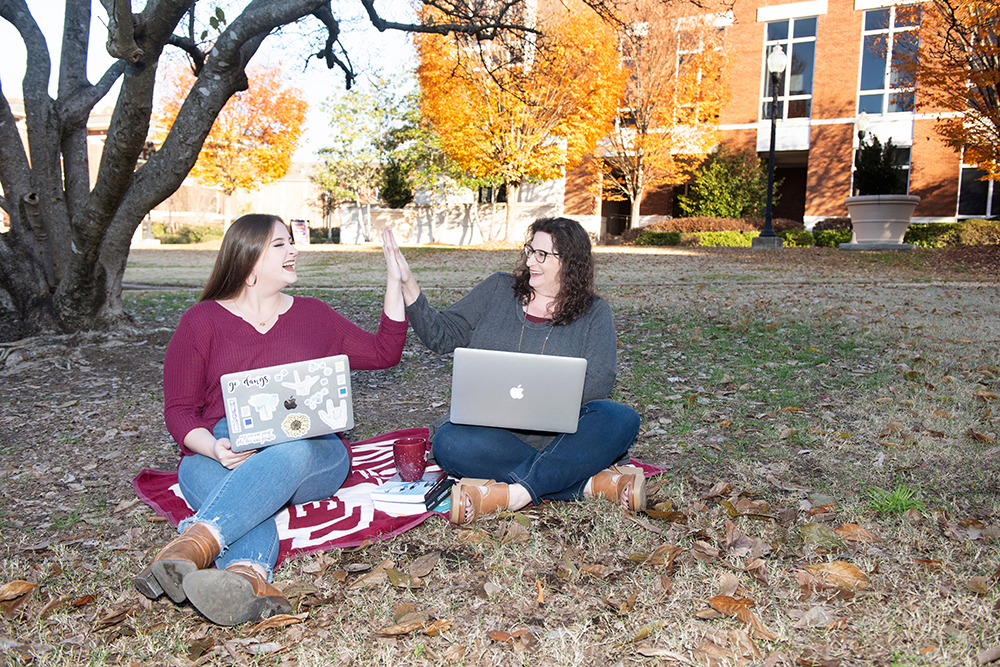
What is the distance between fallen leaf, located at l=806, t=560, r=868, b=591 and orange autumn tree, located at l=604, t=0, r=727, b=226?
20232 mm

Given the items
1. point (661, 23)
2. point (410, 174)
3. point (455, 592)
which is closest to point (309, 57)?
point (455, 592)

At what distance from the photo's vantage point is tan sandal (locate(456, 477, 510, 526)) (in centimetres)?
294

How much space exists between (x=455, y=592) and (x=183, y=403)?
132 cm

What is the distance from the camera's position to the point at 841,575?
8.23 feet

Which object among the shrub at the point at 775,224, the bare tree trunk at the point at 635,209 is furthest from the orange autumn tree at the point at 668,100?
the shrub at the point at 775,224

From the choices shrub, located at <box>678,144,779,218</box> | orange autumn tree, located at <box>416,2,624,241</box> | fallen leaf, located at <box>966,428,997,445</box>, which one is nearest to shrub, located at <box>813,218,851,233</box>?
shrub, located at <box>678,144,779,218</box>

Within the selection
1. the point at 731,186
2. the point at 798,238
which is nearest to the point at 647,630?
the point at 798,238

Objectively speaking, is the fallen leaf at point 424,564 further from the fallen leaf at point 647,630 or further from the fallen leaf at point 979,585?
the fallen leaf at point 979,585

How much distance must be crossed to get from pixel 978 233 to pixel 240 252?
19.8 metres

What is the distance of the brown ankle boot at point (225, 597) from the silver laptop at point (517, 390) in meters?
1.05

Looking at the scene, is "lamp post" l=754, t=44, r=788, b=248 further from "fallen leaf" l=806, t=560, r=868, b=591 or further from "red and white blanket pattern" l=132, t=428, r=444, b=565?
"fallen leaf" l=806, t=560, r=868, b=591

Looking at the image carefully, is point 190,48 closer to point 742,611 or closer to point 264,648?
point 264,648

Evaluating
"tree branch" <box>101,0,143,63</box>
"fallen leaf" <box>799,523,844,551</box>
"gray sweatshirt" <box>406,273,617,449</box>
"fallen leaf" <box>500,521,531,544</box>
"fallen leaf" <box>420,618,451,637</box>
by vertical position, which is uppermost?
"tree branch" <box>101,0,143,63</box>

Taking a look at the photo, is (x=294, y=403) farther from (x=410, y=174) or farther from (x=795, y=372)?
(x=410, y=174)
